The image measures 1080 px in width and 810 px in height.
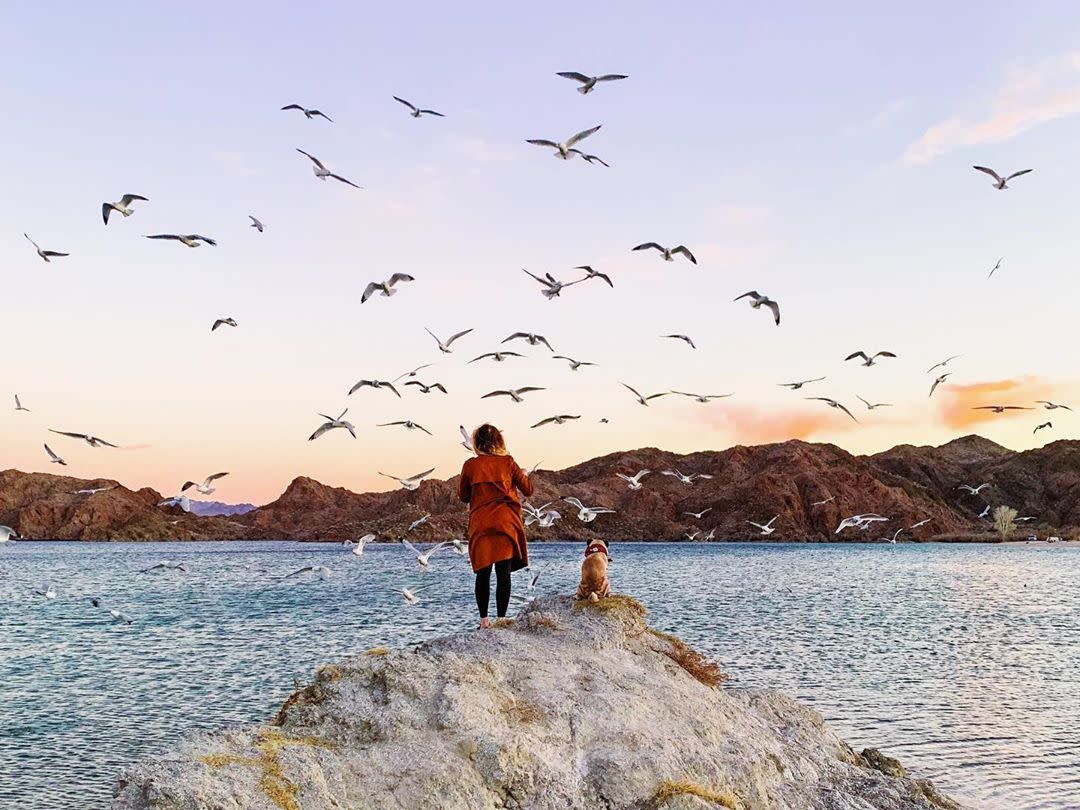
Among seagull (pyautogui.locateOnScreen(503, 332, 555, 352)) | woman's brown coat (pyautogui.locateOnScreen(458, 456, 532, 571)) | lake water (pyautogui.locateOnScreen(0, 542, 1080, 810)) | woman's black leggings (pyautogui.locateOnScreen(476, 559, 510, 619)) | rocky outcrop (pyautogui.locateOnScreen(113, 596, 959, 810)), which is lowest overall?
lake water (pyautogui.locateOnScreen(0, 542, 1080, 810))

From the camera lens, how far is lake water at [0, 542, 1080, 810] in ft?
51.5

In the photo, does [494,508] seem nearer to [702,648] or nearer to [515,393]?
[515,393]

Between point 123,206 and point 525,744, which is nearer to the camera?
point 525,744

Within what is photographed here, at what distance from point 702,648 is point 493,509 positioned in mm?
18658

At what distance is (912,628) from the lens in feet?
121

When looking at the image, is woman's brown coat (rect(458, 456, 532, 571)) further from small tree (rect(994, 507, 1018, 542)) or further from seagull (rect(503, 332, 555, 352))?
small tree (rect(994, 507, 1018, 542))

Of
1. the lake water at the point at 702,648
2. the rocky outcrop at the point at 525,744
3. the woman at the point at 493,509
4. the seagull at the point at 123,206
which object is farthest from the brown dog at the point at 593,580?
the seagull at the point at 123,206

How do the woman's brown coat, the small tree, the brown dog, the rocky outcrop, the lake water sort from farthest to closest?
1. the small tree
2. the lake water
3. the brown dog
4. the woman's brown coat
5. the rocky outcrop

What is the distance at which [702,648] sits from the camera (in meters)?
28.5

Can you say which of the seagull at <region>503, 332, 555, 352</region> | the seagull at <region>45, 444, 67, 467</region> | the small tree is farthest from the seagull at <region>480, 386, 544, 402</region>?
the small tree

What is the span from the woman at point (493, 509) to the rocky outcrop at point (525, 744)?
74cm

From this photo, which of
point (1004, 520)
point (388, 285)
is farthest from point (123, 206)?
point (1004, 520)

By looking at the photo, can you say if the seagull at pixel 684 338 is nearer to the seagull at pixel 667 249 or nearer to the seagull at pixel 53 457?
the seagull at pixel 667 249

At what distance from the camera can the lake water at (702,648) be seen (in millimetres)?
15703
